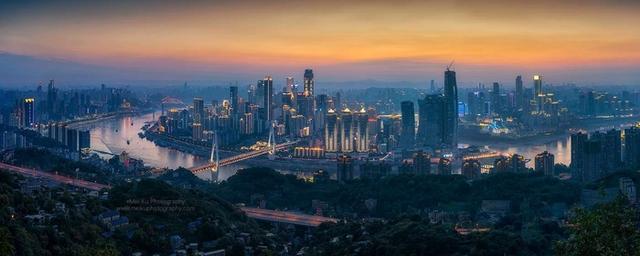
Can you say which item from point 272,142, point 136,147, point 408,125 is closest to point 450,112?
point 408,125

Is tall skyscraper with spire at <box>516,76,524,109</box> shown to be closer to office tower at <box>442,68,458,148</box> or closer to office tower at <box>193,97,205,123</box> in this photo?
office tower at <box>442,68,458,148</box>

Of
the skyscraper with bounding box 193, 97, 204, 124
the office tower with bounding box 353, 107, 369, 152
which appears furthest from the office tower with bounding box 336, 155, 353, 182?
the skyscraper with bounding box 193, 97, 204, 124

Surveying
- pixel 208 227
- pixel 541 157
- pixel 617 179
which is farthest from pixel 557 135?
pixel 208 227

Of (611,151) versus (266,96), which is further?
(266,96)

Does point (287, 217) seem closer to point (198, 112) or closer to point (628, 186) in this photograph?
point (628, 186)

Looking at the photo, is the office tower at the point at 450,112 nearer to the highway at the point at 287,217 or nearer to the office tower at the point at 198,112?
the office tower at the point at 198,112

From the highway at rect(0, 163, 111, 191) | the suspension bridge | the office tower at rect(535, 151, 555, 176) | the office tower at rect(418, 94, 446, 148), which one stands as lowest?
the suspension bridge
